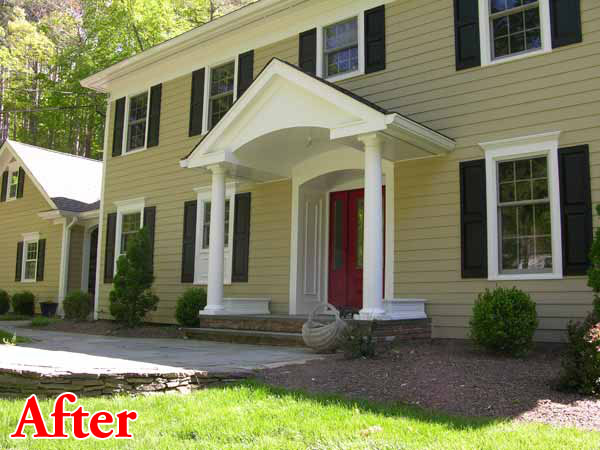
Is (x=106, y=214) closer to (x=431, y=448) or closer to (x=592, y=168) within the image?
(x=592, y=168)

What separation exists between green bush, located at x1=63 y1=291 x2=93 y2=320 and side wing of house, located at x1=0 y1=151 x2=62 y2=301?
3.30m

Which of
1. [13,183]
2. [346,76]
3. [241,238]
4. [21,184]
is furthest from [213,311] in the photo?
[13,183]

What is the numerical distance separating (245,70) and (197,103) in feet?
4.92

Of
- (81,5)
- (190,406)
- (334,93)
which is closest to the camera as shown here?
(190,406)

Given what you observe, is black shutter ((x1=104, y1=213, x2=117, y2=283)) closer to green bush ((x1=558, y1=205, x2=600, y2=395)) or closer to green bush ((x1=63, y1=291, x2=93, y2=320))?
green bush ((x1=63, y1=291, x2=93, y2=320))

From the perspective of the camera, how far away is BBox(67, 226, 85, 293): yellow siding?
1806cm

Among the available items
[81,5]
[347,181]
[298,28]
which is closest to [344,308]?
[347,181]

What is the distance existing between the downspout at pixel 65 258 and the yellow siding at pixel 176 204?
324 centimetres

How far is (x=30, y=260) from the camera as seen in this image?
19.5 metres

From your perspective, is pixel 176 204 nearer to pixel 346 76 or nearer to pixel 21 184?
pixel 346 76

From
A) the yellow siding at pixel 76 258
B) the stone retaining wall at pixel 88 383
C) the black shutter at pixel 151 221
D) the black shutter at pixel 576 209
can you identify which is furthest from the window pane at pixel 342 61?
the yellow siding at pixel 76 258

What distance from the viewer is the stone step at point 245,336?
9102mm

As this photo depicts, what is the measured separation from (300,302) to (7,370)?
6.12 meters

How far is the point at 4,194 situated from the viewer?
827 inches
